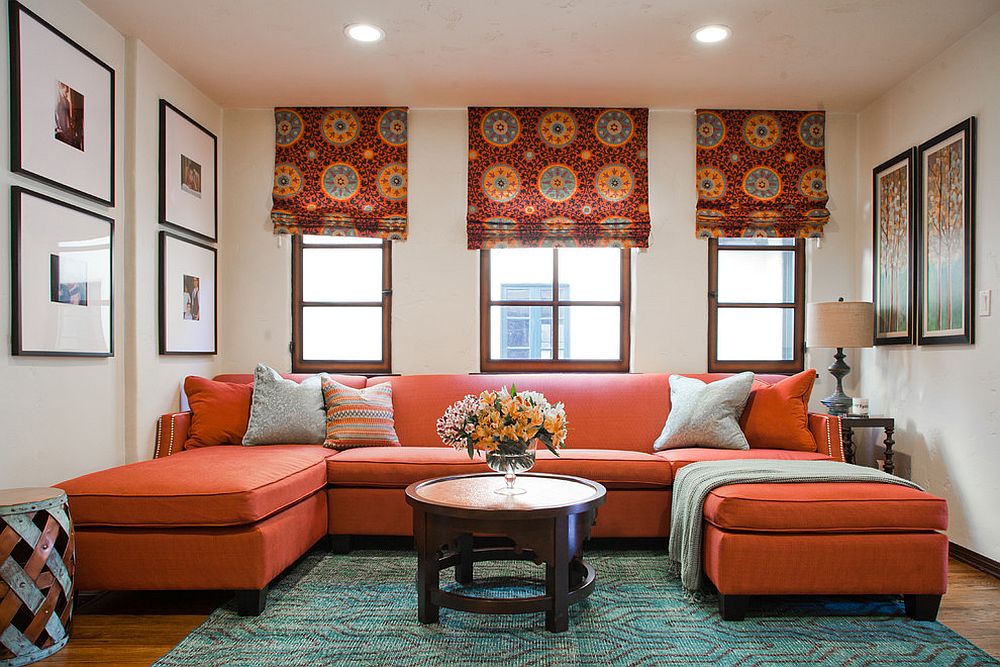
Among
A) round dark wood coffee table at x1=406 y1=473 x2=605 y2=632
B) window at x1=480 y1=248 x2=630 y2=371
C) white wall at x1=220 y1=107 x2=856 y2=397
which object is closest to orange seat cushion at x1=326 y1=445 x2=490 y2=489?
round dark wood coffee table at x1=406 y1=473 x2=605 y2=632

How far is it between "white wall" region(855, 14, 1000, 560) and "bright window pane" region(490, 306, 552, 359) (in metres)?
2.02

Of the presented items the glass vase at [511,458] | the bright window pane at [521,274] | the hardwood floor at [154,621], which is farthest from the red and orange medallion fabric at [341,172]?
the hardwood floor at [154,621]

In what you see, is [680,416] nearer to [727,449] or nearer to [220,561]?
[727,449]

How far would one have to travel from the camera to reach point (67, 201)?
3.20 meters

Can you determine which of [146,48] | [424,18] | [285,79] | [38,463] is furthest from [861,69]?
[38,463]

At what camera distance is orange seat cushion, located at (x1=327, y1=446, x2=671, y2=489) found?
351cm

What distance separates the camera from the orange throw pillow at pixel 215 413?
3885mm

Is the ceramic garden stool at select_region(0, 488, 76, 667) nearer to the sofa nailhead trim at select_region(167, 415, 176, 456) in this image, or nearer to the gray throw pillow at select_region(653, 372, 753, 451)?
the sofa nailhead trim at select_region(167, 415, 176, 456)

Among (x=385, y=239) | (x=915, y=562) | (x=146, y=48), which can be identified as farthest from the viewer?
(x=385, y=239)

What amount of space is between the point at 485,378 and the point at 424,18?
1983 millimetres

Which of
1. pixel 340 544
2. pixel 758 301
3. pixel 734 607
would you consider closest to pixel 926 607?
pixel 734 607

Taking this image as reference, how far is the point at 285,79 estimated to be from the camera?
4215 millimetres

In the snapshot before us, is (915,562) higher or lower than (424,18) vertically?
lower

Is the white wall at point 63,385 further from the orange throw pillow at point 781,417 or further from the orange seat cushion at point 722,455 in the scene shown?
the orange throw pillow at point 781,417
